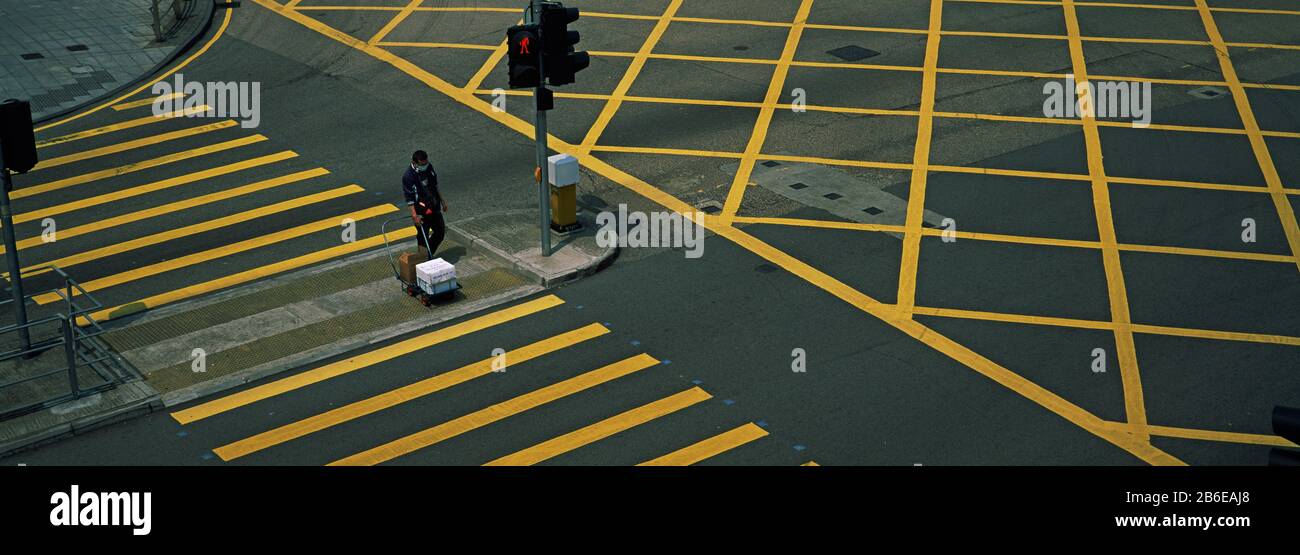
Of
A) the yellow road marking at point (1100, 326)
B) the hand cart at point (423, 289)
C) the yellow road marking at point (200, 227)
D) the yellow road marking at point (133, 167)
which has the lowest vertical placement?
the yellow road marking at point (1100, 326)

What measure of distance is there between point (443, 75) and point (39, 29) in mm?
9072

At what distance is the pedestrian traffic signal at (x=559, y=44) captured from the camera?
57.6 ft

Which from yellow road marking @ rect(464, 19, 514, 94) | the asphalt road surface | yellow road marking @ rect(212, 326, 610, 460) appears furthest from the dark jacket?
yellow road marking @ rect(464, 19, 514, 94)

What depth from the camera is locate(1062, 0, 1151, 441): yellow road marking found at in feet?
50.0

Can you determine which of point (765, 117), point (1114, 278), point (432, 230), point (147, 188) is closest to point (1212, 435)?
point (1114, 278)

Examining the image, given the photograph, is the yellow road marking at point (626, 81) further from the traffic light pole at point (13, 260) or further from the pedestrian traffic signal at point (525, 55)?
the traffic light pole at point (13, 260)

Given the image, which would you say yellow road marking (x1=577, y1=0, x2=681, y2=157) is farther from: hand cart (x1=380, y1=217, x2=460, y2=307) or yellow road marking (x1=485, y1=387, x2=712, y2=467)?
yellow road marking (x1=485, y1=387, x2=712, y2=467)

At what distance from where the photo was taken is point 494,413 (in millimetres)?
15023

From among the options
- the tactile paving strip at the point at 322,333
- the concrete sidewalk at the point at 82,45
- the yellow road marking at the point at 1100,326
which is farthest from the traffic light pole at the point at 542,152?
the concrete sidewalk at the point at 82,45

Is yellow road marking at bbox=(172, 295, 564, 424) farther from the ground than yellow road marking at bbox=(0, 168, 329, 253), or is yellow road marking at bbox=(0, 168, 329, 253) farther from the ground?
yellow road marking at bbox=(0, 168, 329, 253)

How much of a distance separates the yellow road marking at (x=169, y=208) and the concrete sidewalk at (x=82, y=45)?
5.33 meters

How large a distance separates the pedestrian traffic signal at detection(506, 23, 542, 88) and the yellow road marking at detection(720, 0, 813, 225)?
12.6ft

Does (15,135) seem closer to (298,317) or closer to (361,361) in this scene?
(298,317)

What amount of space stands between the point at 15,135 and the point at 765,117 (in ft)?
41.1
